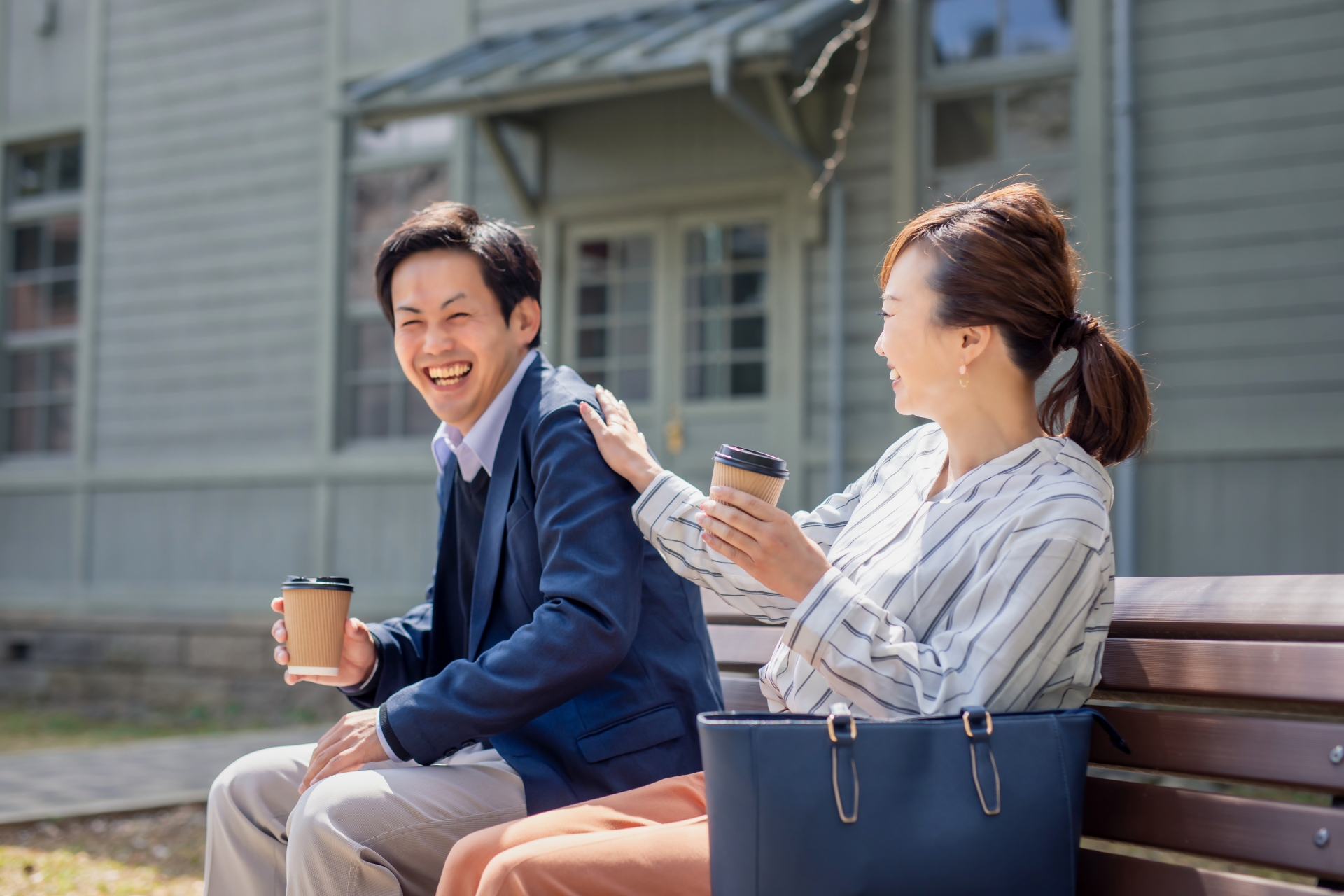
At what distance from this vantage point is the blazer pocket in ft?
6.48

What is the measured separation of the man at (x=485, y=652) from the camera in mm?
1885

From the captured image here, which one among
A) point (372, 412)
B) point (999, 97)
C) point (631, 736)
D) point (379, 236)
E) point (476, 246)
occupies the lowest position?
point (631, 736)

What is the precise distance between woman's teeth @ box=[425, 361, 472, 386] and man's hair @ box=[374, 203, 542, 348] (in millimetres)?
121

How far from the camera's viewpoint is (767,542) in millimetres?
1639

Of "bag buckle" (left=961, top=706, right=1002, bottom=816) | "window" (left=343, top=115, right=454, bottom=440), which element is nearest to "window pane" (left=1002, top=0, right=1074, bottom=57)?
"window" (left=343, top=115, right=454, bottom=440)

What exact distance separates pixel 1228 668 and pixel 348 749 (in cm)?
133

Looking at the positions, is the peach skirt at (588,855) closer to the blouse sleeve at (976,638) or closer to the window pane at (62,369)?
the blouse sleeve at (976,638)

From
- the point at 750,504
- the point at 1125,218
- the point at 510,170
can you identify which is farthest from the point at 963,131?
the point at 750,504


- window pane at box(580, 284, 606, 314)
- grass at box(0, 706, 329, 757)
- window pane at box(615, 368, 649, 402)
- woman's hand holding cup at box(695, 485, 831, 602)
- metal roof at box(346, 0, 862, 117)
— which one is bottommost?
grass at box(0, 706, 329, 757)

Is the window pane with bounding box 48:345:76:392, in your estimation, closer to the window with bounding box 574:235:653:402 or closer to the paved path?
the paved path

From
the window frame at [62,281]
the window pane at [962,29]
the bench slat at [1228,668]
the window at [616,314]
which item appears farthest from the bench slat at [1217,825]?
the window frame at [62,281]

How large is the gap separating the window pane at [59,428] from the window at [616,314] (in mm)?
4779

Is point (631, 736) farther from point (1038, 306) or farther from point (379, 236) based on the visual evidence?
point (379, 236)

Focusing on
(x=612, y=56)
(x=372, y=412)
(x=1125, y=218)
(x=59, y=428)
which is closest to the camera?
(x=1125, y=218)
